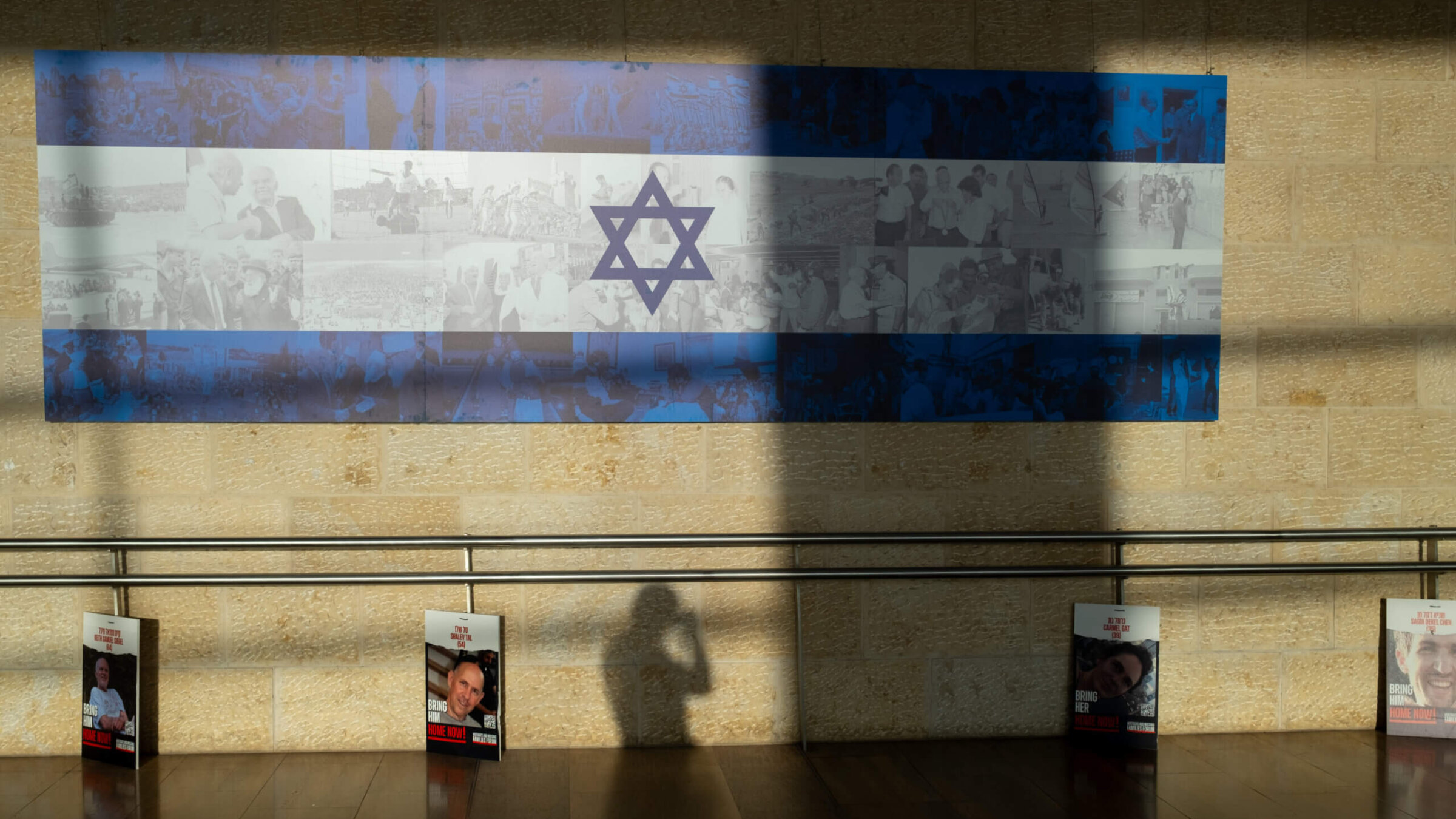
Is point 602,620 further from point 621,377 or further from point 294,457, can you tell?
point 294,457

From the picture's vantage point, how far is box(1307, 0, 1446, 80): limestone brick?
11.3 ft

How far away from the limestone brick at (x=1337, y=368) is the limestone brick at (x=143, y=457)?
3557mm

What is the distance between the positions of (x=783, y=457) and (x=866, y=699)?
2.82 feet

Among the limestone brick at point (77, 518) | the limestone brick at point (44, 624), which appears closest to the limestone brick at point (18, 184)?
the limestone brick at point (77, 518)

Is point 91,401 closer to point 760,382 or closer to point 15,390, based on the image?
point 15,390

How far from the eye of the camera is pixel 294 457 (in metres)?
3.25

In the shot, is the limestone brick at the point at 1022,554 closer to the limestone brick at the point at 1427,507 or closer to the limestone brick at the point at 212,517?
the limestone brick at the point at 1427,507

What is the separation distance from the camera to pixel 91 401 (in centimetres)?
320

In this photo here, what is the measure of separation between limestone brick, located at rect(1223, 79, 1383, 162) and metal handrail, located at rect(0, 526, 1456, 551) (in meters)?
1.29

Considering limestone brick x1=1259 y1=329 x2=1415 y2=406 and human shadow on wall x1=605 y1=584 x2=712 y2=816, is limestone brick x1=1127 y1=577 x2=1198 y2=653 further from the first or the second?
human shadow on wall x1=605 y1=584 x2=712 y2=816

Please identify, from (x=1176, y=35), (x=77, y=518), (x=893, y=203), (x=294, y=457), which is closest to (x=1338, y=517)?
(x=1176, y=35)

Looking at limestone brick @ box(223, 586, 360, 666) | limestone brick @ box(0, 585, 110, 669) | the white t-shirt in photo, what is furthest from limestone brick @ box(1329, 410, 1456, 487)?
limestone brick @ box(0, 585, 110, 669)

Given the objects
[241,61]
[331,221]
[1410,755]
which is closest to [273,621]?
[331,221]

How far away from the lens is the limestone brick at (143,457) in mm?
3221
